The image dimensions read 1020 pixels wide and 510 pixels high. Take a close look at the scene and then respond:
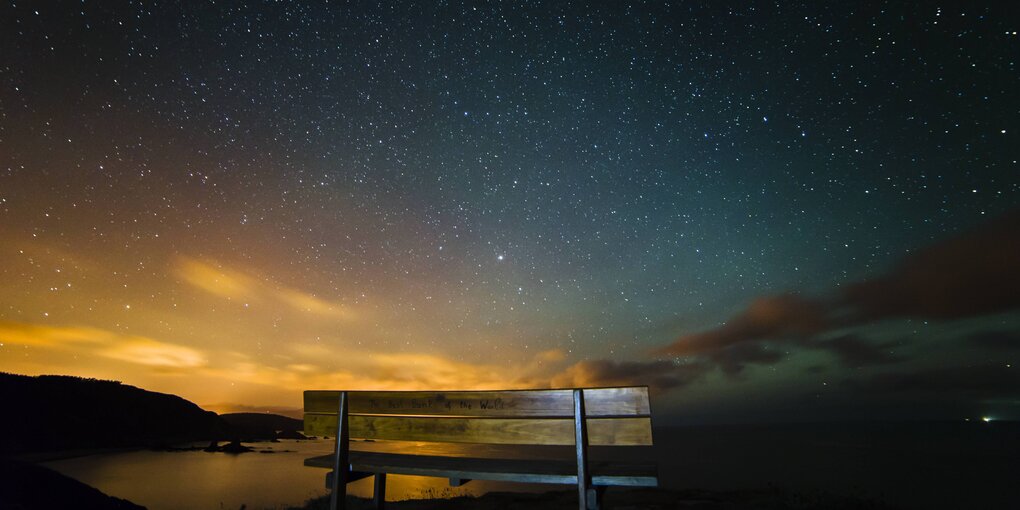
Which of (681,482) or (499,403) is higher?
(499,403)

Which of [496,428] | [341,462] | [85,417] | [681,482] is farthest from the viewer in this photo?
[85,417]

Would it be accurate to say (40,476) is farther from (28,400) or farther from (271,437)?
(271,437)

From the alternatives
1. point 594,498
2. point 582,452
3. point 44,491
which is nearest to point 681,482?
point 44,491

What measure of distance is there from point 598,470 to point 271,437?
391 feet

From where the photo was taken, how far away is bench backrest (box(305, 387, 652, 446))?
320 cm

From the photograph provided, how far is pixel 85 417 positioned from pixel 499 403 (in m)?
78.9

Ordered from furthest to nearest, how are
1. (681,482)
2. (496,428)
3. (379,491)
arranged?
(681,482) < (379,491) < (496,428)

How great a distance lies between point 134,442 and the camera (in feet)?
202

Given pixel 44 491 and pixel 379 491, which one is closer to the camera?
pixel 379 491

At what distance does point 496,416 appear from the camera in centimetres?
364

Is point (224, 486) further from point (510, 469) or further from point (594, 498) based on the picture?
point (594, 498)

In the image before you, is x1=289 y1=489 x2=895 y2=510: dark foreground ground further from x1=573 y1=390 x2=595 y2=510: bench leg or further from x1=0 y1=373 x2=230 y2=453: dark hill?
x1=0 y1=373 x2=230 y2=453: dark hill

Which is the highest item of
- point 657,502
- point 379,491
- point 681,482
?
point 379,491

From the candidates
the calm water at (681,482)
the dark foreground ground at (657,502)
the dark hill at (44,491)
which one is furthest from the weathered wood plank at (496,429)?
the calm water at (681,482)
